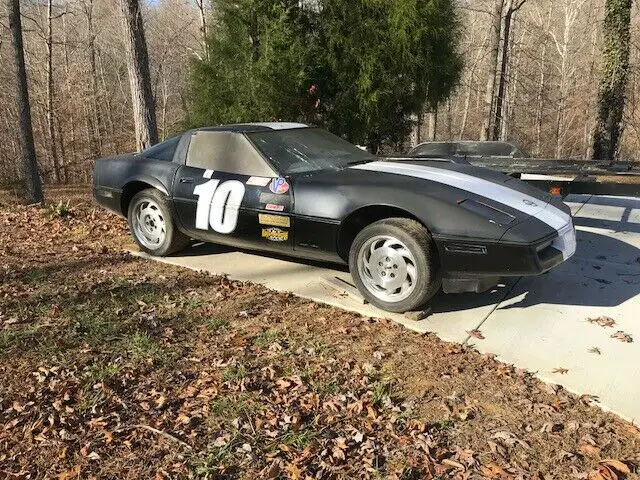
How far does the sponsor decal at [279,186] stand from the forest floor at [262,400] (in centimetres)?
90

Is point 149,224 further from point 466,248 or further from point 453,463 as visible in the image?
point 453,463

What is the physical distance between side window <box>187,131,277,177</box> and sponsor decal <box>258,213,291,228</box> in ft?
1.18

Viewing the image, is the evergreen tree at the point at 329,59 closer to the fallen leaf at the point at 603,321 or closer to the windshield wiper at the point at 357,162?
the windshield wiper at the point at 357,162

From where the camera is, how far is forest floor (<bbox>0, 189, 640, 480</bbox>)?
2361 millimetres

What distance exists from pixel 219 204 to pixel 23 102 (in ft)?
33.5

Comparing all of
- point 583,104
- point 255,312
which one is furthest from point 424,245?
point 583,104

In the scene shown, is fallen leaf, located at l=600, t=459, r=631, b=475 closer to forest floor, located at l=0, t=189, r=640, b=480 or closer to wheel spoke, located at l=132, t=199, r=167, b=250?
forest floor, located at l=0, t=189, r=640, b=480

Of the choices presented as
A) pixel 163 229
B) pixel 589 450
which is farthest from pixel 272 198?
pixel 589 450

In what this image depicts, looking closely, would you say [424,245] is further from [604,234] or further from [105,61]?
[105,61]

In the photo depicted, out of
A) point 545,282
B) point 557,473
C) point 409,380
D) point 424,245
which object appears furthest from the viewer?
point 545,282

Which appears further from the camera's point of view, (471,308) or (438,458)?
(471,308)

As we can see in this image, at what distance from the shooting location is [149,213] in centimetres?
543

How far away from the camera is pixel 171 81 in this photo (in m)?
44.1

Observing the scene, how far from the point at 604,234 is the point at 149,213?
5.11 meters
